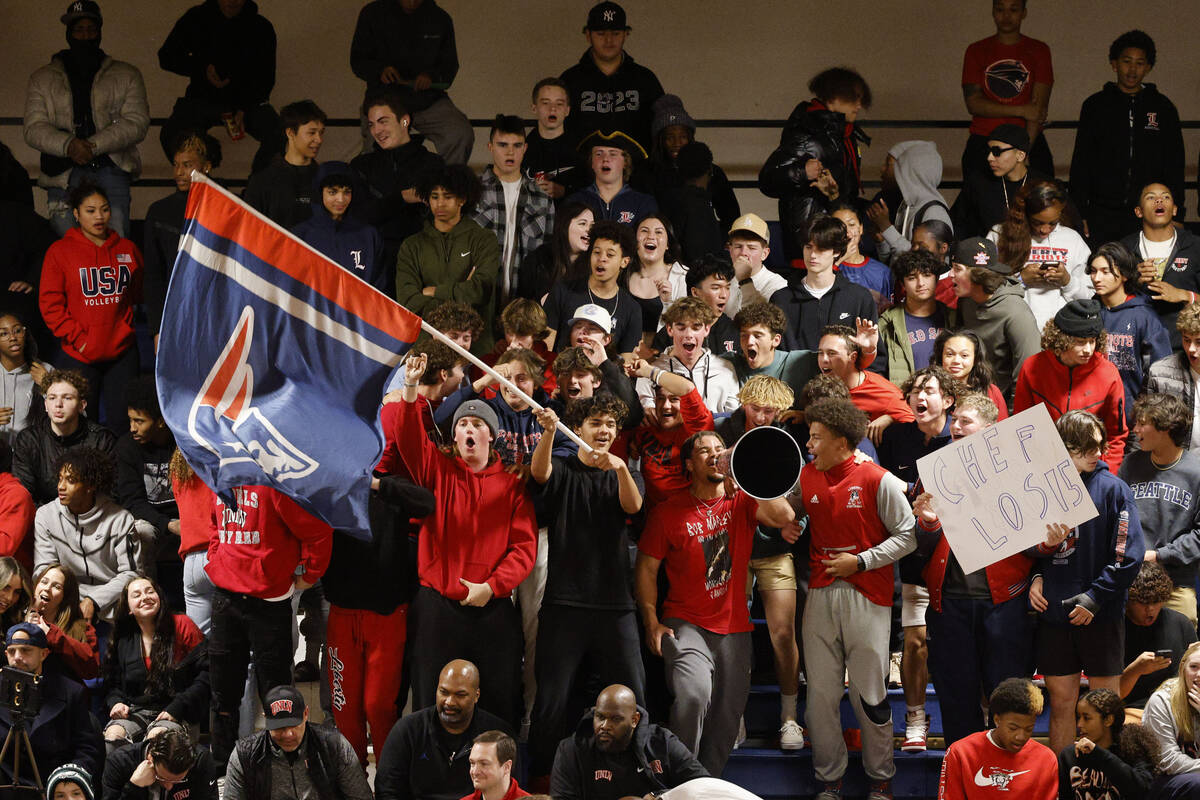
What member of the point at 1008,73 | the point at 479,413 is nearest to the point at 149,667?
the point at 479,413

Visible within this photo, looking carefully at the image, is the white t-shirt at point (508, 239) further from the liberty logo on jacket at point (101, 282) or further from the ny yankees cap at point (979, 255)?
the ny yankees cap at point (979, 255)

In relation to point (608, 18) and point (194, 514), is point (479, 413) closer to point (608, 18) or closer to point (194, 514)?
point (194, 514)

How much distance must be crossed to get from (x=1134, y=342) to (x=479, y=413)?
4.21 metres

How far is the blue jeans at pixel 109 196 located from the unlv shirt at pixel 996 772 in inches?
254

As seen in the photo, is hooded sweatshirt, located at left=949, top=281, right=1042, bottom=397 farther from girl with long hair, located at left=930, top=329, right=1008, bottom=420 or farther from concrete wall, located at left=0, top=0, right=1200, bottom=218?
concrete wall, located at left=0, top=0, right=1200, bottom=218

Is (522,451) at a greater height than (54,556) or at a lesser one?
greater

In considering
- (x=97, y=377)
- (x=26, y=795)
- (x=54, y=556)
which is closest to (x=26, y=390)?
(x=97, y=377)

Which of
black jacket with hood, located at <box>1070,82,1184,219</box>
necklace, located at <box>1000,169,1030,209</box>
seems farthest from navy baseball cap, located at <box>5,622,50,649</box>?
black jacket with hood, located at <box>1070,82,1184,219</box>

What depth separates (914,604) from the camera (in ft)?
25.7

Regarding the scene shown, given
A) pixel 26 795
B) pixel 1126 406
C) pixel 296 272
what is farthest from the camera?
pixel 1126 406

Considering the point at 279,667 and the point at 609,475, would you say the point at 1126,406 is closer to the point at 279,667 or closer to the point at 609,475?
the point at 609,475

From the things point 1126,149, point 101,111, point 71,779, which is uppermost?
point 101,111

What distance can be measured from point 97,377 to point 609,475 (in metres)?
3.83

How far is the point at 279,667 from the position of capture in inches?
295
